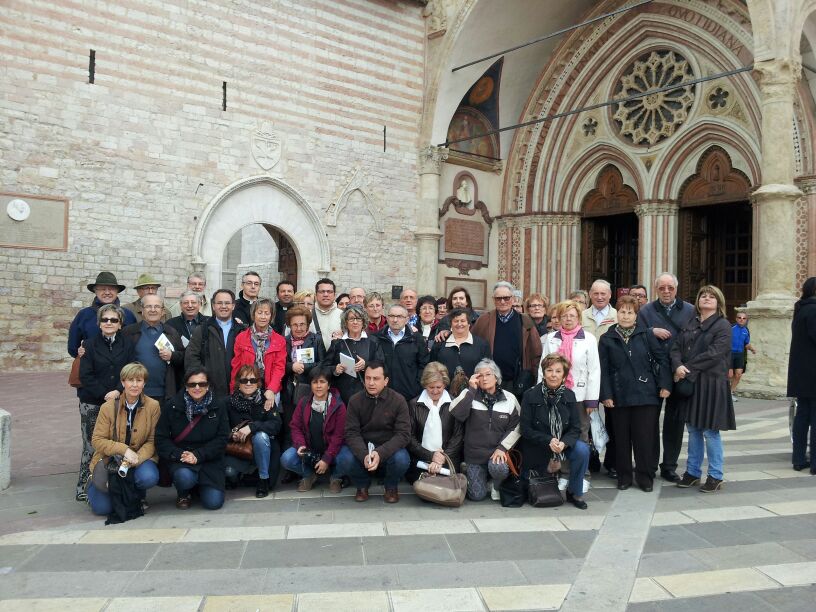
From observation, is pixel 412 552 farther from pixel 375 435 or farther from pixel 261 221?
pixel 261 221

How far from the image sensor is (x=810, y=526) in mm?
4652

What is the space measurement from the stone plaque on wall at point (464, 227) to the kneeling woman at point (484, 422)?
36.6 ft

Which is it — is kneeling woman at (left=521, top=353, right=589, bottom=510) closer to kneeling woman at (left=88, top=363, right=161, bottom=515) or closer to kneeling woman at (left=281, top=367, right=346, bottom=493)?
kneeling woman at (left=281, top=367, right=346, bottom=493)

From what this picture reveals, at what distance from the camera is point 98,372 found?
5309mm

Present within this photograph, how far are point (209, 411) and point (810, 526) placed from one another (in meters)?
4.32

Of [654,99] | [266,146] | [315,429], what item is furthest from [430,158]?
[315,429]

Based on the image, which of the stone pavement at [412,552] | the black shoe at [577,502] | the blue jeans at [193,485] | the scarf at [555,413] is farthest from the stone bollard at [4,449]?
the black shoe at [577,502]

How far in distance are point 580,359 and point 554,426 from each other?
28.1 inches

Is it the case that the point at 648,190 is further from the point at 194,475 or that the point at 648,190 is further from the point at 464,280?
the point at 194,475

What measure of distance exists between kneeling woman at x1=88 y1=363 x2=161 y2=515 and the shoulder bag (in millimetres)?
1961

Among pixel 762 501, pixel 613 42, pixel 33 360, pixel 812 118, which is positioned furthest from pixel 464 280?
pixel 762 501

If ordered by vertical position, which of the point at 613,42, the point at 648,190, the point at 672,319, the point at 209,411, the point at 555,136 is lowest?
the point at 209,411

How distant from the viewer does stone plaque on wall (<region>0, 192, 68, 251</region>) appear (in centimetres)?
1111

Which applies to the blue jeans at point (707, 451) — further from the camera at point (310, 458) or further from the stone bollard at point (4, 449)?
the stone bollard at point (4, 449)
